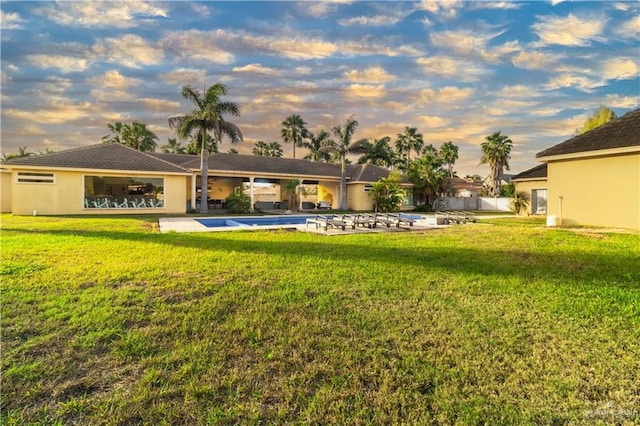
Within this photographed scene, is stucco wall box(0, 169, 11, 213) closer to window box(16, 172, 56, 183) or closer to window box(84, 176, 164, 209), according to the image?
window box(16, 172, 56, 183)

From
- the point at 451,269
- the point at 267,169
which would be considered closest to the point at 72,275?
the point at 451,269

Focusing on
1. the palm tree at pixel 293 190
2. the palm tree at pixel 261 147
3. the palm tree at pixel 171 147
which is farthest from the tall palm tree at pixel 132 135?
the palm tree at pixel 293 190

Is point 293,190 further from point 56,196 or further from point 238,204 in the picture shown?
point 56,196

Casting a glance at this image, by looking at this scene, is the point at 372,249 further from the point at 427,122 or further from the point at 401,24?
the point at 427,122

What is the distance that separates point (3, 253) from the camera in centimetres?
752

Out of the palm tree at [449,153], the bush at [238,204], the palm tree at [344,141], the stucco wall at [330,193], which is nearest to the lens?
the bush at [238,204]

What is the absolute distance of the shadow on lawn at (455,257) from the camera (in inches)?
247

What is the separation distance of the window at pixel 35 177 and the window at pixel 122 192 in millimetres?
1789

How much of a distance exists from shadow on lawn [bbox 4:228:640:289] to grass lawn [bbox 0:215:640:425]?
11 cm

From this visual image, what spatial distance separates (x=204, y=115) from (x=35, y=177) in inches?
437

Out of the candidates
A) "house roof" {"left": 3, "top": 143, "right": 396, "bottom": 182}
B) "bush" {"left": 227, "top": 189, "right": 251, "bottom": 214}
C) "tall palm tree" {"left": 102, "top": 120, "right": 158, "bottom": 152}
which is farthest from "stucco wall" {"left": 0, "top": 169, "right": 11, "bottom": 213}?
"tall palm tree" {"left": 102, "top": 120, "right": 158, "bottom": 152}

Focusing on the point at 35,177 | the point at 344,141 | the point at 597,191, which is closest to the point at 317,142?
the point at 344,141

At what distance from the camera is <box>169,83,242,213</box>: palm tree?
2270 centimetres

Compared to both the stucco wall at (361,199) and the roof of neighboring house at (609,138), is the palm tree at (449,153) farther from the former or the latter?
the roof of neighboring house at (609,138)
